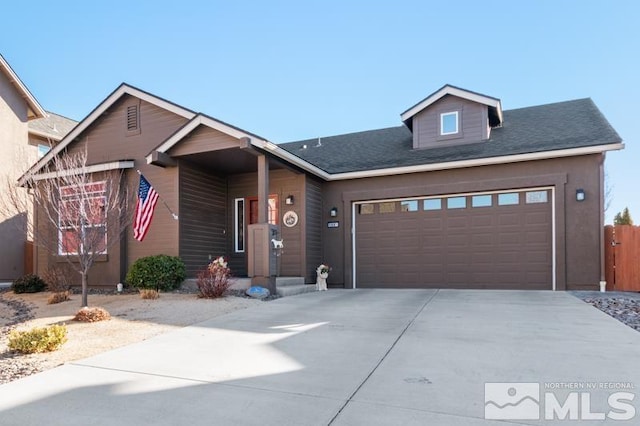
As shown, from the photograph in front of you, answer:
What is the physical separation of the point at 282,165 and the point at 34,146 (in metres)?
12.0

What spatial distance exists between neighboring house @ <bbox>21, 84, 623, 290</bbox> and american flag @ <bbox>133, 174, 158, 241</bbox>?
626mm

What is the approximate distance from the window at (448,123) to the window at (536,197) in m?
3.04

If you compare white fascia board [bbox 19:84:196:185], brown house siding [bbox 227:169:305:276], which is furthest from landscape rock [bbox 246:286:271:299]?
white fascia board [bbox 19:84:196:185]

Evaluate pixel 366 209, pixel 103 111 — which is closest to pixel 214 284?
pixel 366 209

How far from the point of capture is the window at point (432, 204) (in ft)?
36.9

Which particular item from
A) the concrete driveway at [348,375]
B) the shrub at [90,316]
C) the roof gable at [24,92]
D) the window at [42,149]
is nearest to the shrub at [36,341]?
the concrete driveway at [348,375]

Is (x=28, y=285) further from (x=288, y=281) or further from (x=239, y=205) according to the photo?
(x=288, y=281)

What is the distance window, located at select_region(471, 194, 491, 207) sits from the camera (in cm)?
1076

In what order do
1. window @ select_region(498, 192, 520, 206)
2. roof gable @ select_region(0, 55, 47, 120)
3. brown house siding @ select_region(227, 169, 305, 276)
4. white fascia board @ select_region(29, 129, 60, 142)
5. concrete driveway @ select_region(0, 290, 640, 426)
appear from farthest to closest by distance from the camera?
white fascia board @ select_region(29, 129, 60, 142)
roof gable @ select_region(0, 55, 47, 120)
brown house siding @ select_region(227, 169, 305, 276)
window @ select_region(498, 192, 520, 206)
concrete driveway @ select_region(0, 290, 640, 426)

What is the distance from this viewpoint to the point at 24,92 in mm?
15188

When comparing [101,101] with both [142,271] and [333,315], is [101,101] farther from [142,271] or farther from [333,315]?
[333,315]

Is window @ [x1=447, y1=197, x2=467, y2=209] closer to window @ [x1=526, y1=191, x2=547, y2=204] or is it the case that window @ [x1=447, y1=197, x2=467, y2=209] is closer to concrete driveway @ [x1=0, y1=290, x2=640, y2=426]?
window @ [x1=526, y1=191, x2=547, y2=204]

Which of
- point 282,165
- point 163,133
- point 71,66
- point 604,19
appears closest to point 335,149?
point 282,165

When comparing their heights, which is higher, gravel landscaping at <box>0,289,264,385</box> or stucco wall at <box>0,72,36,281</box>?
stucco wall at <box>0,72,36,281</box>
